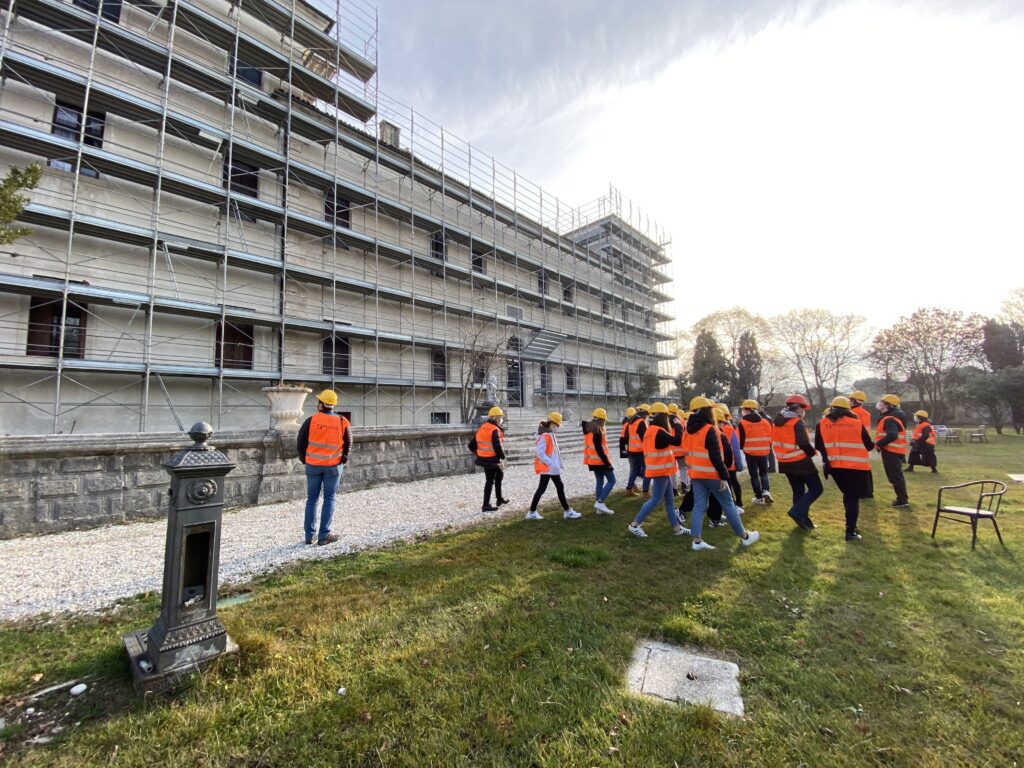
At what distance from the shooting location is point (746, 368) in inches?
1222

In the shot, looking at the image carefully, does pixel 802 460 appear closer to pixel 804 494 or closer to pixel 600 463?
pixel 804 494

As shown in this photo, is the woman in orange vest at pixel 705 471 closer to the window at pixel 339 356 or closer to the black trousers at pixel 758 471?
the black trousers at pixel 758 471

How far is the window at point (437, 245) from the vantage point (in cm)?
2006

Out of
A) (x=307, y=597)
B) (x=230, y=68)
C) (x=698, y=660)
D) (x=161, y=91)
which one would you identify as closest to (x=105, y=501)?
(x=307, y=597)

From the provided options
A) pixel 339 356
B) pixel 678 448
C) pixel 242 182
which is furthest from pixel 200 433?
pixel 242 182

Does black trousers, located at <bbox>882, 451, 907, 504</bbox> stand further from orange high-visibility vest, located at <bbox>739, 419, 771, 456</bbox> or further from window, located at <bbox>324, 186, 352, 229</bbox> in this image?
window, located at <bbox>324, 186, 352, 229</bbox>

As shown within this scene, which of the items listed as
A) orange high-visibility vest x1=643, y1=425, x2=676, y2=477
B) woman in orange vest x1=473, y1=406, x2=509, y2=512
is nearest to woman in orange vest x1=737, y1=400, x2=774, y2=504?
orange high-visibility vest x1=643, y1=425, x2=676, y2=477

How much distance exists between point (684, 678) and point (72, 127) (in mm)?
18374

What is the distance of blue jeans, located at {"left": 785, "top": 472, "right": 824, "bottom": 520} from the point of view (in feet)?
18.4

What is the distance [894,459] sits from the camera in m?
7.45

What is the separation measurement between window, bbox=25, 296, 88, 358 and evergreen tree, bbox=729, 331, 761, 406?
3340 cm

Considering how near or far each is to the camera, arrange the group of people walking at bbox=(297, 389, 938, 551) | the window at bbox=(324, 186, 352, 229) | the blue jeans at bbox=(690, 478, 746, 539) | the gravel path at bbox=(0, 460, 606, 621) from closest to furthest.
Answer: the gravel path at bbox=(0, 460, 606, 621) < the blue jeans at bbox=(690, 478, 746, 539) < the group of people walking at bbox=(297, 389, 938, 551) < the window at bbox=(324, 186, 352, 229)

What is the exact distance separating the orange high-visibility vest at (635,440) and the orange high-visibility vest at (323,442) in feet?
17.3

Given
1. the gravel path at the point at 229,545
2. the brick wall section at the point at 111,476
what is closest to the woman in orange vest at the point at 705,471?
the gravel path at the point at 229,545
